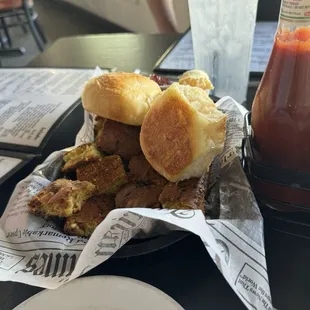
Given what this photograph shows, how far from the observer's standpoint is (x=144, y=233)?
44cm

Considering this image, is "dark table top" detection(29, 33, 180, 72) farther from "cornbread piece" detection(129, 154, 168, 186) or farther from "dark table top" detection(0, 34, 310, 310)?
"dark table top" detection(0, 34, 310, 310)

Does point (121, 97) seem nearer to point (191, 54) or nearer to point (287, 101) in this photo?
point (287, 101)

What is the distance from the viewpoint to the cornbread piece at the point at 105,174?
Result: 511 mm

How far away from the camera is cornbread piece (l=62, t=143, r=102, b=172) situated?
55 centimetres

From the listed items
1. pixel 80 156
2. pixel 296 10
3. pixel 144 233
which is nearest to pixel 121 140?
pixel 80 156

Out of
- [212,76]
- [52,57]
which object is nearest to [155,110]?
[212,76]

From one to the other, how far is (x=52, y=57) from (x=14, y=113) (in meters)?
0.32

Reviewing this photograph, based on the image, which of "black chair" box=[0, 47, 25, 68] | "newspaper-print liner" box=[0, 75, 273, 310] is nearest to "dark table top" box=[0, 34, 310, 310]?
"newspaper-print liner" box=[0, 75, 273, 310]

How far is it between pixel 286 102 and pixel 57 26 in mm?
2698

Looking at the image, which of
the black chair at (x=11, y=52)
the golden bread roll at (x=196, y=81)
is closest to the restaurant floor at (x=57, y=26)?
the black chair at (x=11, y=52)

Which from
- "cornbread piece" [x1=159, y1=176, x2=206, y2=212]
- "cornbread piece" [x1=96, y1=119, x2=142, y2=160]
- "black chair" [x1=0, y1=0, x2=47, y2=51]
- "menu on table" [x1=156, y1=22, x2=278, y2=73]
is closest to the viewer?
"cornbread piece" [x1=159, y1=176, x2=206, y2=212]

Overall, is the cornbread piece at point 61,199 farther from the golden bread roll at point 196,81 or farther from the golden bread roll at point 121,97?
the golden bread roll at point 196,81

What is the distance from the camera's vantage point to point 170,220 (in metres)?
0.40

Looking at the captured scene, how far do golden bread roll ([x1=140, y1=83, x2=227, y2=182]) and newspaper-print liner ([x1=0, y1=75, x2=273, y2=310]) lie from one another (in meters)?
0.05
